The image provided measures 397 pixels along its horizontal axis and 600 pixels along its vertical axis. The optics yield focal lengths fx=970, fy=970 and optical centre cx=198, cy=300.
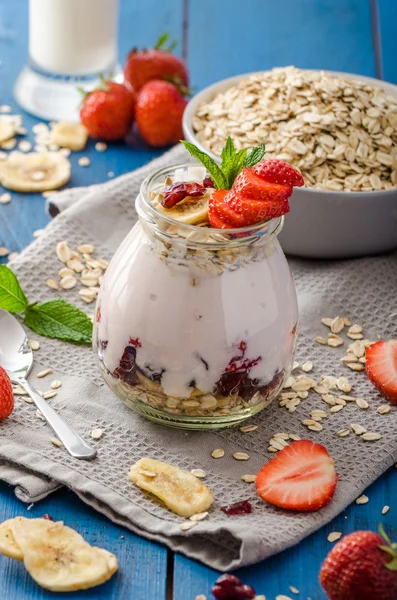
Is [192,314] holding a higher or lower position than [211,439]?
higher

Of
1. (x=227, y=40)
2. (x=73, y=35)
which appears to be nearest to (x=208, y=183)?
(x=73, y=35)

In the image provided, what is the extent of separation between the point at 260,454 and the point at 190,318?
0.22 metres

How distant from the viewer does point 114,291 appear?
1.25 m

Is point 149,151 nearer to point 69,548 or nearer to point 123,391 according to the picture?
point 123,391

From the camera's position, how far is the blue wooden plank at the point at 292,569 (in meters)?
1.10

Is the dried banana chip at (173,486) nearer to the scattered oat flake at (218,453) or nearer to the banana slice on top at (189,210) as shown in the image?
the scattered oat flake at (218,453)

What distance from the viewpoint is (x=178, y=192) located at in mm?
1200

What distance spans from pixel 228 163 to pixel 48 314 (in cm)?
42

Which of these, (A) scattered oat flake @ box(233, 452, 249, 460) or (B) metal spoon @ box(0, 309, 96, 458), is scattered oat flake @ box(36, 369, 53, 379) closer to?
(B) metal spoon @ box(0, 309, 96, 458)

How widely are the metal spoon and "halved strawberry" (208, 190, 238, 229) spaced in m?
0.34

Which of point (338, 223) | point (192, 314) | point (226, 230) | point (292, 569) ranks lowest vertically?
point (292, 569)

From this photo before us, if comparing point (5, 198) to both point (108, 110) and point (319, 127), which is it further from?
point (319, 127)

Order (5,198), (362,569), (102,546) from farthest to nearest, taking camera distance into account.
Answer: (5,198)
(102,546)
(362,569)

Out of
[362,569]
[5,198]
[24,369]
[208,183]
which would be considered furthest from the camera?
[5,198]
